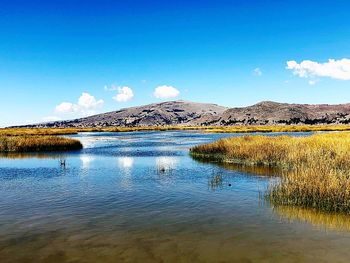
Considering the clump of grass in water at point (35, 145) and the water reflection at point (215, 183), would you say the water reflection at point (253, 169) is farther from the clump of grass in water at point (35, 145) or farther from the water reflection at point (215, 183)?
the clump of grass in water at point (35, 145)

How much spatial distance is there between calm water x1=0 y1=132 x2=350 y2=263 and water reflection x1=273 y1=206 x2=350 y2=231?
0.11ft

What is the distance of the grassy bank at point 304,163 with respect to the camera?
15891mm

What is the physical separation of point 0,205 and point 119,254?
9.09 m

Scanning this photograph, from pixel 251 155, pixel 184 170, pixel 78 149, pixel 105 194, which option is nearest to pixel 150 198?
pixel 105 194

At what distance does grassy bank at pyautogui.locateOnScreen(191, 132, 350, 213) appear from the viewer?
626 inches

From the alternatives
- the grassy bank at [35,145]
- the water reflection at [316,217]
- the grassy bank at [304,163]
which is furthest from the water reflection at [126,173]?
the grassy bank at [35,145]

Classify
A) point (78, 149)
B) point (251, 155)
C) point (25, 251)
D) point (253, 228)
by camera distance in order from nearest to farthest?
point (25, 251) < point (253, 228) < point (251, 155) < point (78, 149)

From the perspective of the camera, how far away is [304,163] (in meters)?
27.5

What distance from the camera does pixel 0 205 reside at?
58.4 ft

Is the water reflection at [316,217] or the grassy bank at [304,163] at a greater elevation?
the grassy bank at [304,163]

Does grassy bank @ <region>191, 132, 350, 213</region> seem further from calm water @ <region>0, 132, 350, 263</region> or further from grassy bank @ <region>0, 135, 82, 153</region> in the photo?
grassy bank @ <region>0, 135, 82, 153</region>

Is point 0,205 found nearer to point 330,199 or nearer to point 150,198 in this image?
point 150,198

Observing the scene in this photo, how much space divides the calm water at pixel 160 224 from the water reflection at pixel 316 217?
4cm

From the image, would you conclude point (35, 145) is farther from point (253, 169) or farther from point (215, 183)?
point (215, 183)
